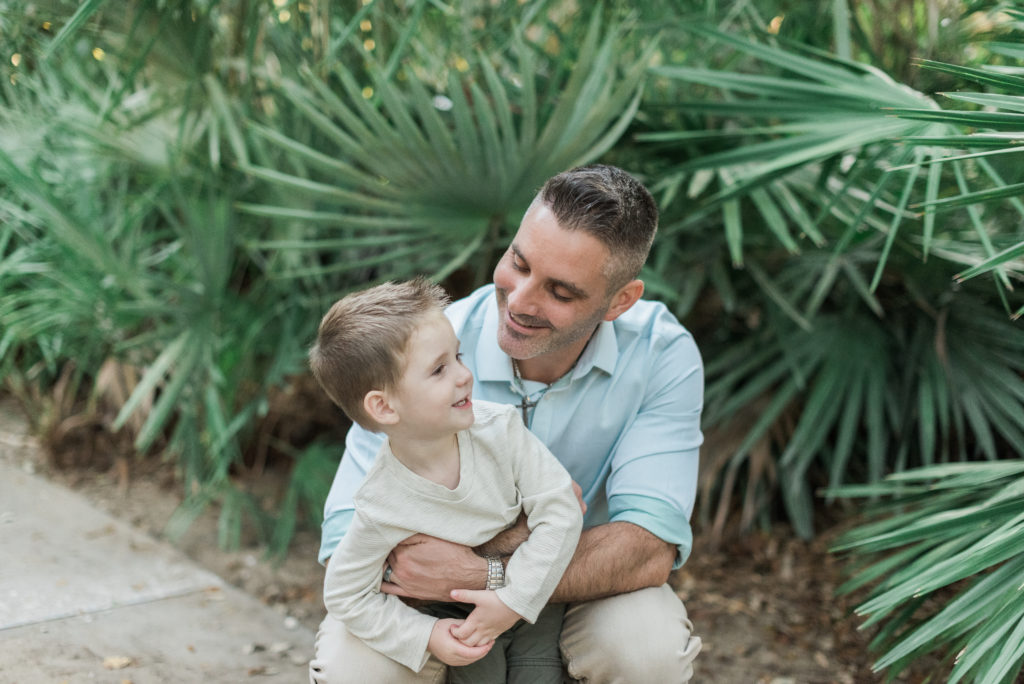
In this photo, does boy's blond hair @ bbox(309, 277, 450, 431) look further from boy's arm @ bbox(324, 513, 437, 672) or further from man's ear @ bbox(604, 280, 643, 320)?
man's ear @ bbox(604, 280, 643, 320)

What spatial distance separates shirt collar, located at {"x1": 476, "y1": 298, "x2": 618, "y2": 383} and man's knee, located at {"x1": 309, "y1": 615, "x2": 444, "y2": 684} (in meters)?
0.57

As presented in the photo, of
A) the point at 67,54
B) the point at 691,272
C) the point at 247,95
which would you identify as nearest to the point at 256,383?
the point at 247,95

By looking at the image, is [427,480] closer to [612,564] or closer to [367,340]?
[367,340]

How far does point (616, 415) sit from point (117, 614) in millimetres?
1550

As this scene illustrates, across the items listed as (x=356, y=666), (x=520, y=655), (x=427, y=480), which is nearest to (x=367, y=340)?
(x=427, y=480)

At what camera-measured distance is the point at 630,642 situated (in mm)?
1765

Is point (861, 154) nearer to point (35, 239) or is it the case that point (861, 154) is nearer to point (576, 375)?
point (576, 375)

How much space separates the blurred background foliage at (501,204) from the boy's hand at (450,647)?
3.92 feet

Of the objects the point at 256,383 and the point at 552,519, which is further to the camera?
the point at 256,383

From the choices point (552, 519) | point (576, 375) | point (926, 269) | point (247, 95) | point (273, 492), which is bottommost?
point (273, 492)

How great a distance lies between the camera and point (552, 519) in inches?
65.9

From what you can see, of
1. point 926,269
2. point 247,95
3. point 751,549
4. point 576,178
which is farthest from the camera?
point 751,549

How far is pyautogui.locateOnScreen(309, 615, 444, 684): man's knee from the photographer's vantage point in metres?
1.72

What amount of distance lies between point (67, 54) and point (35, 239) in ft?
2.06
